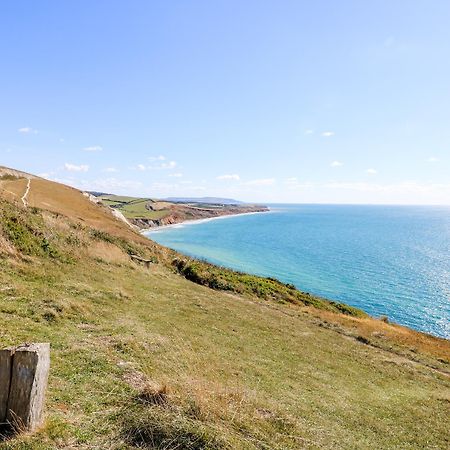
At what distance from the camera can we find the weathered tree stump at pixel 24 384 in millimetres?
6086

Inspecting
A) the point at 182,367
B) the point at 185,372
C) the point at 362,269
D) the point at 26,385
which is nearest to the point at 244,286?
the point at 182,367

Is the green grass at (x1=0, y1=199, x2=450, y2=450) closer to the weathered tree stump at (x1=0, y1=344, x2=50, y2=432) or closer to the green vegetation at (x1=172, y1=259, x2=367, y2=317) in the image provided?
the weathered tree stump at (x1=0, y1=344, x2=50, y2=432)

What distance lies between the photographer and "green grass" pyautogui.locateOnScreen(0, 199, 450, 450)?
7.09m

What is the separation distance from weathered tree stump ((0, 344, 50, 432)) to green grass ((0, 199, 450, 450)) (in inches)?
12.8

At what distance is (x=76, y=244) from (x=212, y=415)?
2425 cm

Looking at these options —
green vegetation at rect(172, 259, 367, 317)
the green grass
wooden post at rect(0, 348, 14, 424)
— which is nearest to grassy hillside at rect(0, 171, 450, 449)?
the green grass

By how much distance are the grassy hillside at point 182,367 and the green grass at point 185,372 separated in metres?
0.04

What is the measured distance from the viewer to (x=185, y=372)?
33.8 ft

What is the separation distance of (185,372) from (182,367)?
3.60 ft

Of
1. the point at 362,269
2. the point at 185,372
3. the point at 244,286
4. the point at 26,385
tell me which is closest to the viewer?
the point at 26,385

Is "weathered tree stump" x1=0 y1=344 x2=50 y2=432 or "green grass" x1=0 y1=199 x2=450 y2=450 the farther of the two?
"green grass" x1=0 y1=199 x2=450 y2=450

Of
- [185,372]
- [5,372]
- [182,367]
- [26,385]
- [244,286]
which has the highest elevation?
[5,372]

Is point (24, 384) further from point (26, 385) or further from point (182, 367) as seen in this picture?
point (182, 367)

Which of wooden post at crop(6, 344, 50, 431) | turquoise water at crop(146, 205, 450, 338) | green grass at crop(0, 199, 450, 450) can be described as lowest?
turquoise water at crop(146, 205, 450, 338)
